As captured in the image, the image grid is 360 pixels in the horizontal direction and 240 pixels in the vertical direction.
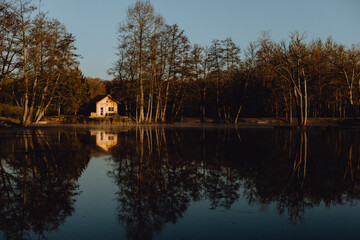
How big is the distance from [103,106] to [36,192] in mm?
A: 64175

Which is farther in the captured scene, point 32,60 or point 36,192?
point 32,60

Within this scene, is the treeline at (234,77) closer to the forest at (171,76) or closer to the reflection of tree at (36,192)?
the forest at (171,76)

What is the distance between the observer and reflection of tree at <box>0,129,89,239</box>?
514cm

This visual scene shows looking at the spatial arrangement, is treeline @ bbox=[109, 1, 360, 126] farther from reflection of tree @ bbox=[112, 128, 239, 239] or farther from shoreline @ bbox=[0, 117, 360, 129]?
reflection of tree @ bbox=[112, 128, 239, 239]

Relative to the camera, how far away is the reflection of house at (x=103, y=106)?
2717 inches

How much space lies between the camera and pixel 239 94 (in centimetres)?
6506

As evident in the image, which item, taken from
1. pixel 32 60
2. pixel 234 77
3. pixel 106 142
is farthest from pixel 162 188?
pixel 234 77

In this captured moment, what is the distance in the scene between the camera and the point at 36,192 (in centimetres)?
716

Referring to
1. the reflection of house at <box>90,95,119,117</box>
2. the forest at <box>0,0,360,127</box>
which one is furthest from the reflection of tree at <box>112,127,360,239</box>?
the reflection of house at <box>90,95,119,117</box>

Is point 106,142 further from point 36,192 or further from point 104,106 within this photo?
point 104,106

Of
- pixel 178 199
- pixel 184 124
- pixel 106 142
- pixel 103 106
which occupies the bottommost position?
pixel 178 199

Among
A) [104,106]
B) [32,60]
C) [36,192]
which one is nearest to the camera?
[36,192]

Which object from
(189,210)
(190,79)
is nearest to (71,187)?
(189,210)

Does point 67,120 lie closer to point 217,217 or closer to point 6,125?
point 6,125
